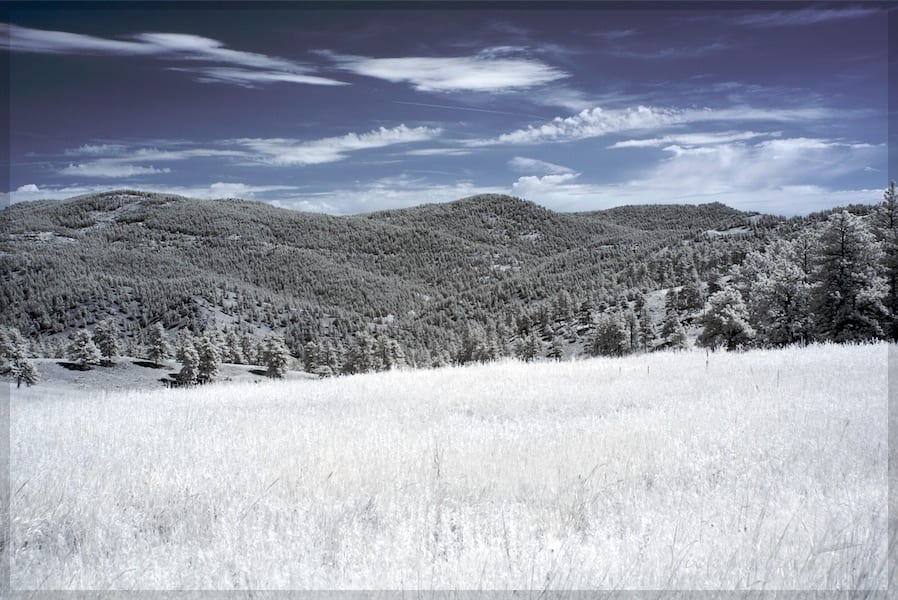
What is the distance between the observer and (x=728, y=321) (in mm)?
40250

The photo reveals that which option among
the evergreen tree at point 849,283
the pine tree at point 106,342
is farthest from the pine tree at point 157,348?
the evergreen tree at point 849,283

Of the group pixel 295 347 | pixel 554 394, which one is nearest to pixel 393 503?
pixel 554 394

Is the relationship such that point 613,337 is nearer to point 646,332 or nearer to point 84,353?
point 646,332

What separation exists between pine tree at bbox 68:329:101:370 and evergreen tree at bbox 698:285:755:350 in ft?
240

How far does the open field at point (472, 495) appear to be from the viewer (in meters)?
3.67

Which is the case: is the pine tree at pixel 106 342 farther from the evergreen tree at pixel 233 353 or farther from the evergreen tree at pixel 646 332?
the evergreen tree at pixel 646 332

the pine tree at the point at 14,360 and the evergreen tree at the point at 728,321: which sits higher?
the evergreen tree at the point at 728,321

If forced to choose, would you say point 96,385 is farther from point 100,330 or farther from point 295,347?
point 295,347

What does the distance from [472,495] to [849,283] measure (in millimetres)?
32039

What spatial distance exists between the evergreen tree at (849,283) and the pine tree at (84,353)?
7892 cm

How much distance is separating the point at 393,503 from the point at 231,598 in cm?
171

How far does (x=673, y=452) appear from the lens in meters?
6.36

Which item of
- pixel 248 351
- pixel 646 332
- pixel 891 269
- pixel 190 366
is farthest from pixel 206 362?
pixel 891 269

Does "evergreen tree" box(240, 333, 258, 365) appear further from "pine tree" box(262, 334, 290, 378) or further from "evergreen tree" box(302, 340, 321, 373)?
"pine tree" box(262, 334, 290, 378)
